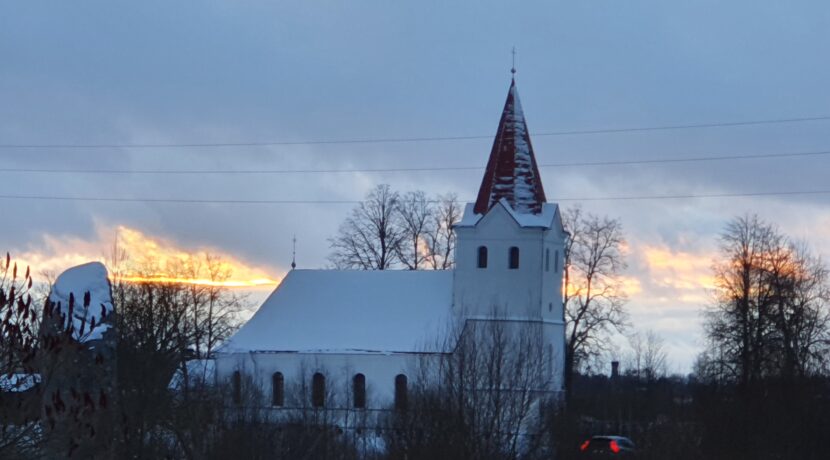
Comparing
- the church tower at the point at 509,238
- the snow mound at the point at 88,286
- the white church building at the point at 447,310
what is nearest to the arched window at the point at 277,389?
the white church building at the point at 447,310

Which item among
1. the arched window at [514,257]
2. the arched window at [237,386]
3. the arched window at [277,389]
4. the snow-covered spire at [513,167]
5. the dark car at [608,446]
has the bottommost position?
the dark car at [608,446]

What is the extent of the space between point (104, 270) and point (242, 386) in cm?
2646

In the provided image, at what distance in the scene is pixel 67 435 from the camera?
1322 centimetres

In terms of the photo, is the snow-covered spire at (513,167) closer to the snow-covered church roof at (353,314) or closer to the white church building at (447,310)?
the white church building at (447,310)

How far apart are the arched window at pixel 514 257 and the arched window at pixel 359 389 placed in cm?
741

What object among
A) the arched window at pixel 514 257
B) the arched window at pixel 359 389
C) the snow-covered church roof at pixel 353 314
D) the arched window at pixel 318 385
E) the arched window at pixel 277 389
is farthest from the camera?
the snow-covered church roof at pixel 353 314

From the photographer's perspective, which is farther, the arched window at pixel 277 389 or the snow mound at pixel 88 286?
the arched window at pixel 277 389

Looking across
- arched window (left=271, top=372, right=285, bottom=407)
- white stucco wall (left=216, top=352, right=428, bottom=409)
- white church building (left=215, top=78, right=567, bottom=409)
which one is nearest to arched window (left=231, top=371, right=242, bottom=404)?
white church building (left=215, top=78, right=567, bottom=409)

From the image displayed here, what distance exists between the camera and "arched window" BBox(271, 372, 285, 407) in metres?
53.2

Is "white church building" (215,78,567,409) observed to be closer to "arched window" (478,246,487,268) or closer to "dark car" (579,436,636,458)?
"arched window" (478,246,487,268)

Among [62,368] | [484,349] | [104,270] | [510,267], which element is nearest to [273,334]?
[510,267]

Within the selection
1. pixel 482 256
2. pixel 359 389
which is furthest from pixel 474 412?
pixel 359 389

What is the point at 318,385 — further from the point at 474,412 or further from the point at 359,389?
the point at 474,412

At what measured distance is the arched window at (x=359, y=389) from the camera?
171 ft
